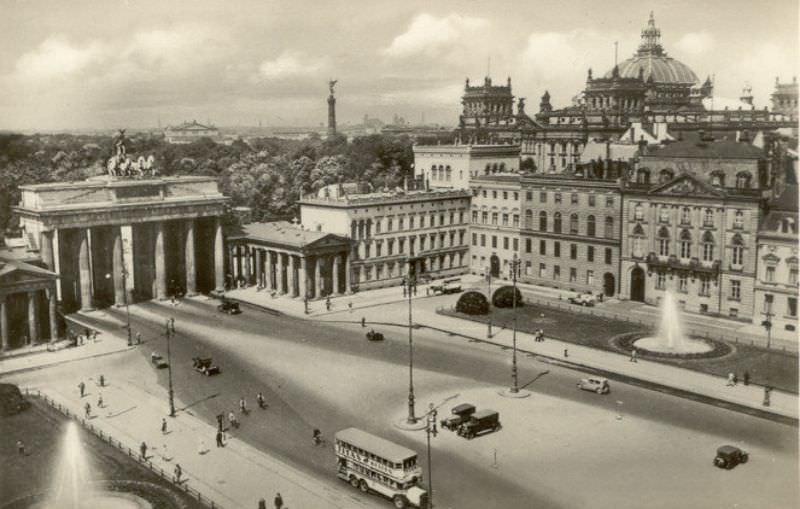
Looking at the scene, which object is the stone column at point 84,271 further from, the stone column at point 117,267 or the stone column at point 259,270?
the stone column at point 259,270

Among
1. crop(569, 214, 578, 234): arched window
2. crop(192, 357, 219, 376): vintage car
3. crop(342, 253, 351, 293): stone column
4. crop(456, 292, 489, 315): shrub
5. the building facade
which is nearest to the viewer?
crop(192, 357, 219, 376): vintage car

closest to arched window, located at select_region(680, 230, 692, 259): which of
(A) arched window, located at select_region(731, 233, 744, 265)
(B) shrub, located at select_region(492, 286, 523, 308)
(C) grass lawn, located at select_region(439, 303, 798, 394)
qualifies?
(A) arched window, located at select_region(731, 233, 744, 265)

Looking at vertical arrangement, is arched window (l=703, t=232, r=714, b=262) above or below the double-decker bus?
above

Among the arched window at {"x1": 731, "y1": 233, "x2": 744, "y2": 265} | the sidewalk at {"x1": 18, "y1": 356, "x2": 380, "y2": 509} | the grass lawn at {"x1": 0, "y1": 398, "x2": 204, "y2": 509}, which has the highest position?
the arched window at {"x1": 731, "y1": 233, "x2": 744, "y2": 265}

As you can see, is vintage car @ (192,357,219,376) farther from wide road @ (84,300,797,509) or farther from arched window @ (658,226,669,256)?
arched window @ (658,226,669,256)

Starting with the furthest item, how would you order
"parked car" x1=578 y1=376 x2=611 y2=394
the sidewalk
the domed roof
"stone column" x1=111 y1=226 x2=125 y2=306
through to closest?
the domed roof, "stone column" x1=111 y1=226 x2=125 y2=306, "parked car" x1=578 y1=376 x2=611 y2=394, the sidewalk

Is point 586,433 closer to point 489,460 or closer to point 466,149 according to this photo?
point 489,460

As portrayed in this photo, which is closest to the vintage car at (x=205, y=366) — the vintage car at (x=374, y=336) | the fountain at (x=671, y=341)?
the vintage car at (x=374, y=336)
